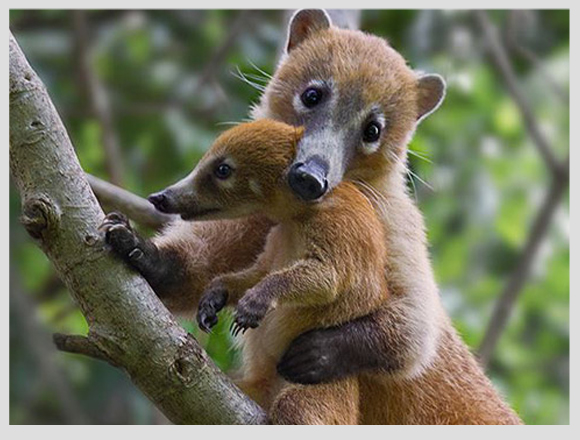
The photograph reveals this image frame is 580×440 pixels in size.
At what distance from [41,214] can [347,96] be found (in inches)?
60.9

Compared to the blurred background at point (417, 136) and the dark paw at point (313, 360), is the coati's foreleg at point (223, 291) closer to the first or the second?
the dark paw at point (313, 360)

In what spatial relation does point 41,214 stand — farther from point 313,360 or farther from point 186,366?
point 313,360

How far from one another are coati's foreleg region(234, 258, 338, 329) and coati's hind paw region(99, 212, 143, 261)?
40cm

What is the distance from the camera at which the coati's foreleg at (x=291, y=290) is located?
3.37 m

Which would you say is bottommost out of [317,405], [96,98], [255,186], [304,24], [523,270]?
[523,270]

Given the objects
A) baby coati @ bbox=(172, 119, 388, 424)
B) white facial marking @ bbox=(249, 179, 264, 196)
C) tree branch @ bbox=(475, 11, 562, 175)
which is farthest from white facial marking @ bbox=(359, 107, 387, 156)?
tree branch @ bbox=(475, 11, 562, 175)

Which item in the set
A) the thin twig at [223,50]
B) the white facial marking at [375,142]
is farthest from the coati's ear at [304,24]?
the thin twig at [223,50]

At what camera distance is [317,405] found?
3566 mm

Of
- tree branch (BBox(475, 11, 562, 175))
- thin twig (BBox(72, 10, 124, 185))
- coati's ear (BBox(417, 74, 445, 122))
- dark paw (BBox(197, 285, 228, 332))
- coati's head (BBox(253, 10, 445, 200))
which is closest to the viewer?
dark paw (BBox(197, 285, 228, 332))

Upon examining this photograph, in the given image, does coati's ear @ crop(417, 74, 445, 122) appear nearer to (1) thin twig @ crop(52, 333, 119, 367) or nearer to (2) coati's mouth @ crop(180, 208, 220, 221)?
(2) coati's mouth @ crop(180, 208, 220, 221)

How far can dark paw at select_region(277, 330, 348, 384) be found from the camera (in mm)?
3615

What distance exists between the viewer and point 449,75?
6402mm

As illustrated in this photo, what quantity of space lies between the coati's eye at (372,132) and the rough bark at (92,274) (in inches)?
53.6

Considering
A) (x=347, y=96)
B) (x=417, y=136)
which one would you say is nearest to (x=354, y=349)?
(x=347, y=96)
